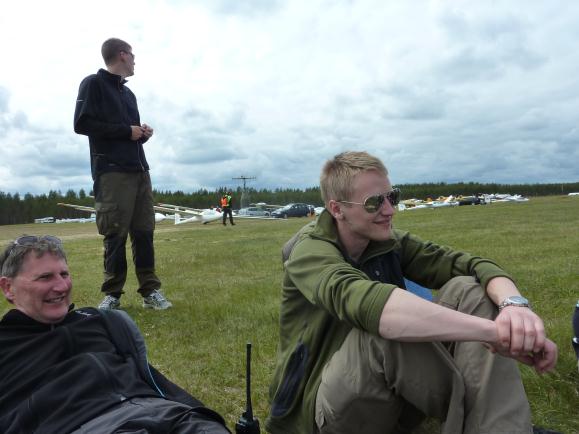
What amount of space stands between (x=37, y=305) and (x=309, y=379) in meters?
1.31

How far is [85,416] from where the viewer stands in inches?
84.0

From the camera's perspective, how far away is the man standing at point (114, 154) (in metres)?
5.34

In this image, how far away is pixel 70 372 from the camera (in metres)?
2.30

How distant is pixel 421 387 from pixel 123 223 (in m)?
4.10

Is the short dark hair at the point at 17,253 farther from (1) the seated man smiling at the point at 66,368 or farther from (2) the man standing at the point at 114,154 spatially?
(2) the man standing at the point at 114,154

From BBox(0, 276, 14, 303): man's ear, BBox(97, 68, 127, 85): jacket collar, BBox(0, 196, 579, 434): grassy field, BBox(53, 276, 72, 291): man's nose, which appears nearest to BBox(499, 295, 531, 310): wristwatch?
BBox(0, 196, 579, 434): grassy field

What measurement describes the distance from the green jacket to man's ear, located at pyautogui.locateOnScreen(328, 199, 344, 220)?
35mm

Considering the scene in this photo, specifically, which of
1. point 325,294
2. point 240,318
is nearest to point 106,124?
point 240,318

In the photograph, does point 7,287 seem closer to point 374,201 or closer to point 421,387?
point 374,201

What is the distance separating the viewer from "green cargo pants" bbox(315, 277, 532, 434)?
2.01 metres

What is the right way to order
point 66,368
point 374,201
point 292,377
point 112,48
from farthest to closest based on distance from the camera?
point 112,48 → point 374,201 → point 292,377 → point 66,368

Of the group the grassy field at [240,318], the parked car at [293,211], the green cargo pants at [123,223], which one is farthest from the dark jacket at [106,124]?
the parked car at [293,211]

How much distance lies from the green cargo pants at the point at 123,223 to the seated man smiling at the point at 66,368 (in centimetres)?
283

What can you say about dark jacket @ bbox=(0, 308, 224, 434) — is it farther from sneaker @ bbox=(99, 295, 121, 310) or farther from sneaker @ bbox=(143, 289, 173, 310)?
sneaker @ bbox=(143, 289, 173, 310)
